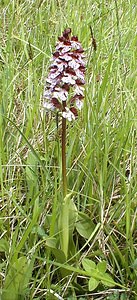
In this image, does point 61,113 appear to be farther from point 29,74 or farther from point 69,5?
point 69,5

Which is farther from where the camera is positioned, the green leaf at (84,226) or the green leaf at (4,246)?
the green leaf at (84,226)

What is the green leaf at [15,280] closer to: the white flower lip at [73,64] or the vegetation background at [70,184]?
the vegetation background at [70,184]

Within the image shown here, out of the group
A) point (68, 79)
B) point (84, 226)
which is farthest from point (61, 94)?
point (84, 226)

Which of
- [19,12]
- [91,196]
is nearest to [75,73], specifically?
[91,196]

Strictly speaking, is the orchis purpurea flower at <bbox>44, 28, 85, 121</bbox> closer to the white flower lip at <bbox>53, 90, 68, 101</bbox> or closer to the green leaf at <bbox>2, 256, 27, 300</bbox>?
the white flower lip at <bbox>53, 90, 68, 101</bbox>

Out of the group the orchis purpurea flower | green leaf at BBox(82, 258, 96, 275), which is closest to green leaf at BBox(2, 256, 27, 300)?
green leaf at BBox(82, 258, 96, 275)

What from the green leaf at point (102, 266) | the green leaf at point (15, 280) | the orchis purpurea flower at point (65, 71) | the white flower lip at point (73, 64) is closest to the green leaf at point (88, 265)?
the green leaf at point (102, 266)
